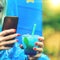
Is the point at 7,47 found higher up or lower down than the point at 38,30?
lower down

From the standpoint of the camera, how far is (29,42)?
247 cm

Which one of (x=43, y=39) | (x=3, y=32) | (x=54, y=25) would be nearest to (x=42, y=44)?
(x=43, y=39)

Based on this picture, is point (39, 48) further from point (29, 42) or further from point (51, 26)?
point (51, 26)

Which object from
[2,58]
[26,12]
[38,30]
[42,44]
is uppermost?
[26,12]

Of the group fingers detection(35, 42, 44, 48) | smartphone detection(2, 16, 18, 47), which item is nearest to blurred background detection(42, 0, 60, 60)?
fingers detection(35, 42, 44, 48)

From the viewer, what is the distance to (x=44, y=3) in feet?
8.36

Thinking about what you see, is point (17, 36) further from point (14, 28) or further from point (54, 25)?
point (54, 25)

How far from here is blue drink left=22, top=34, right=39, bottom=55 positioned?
247 cm

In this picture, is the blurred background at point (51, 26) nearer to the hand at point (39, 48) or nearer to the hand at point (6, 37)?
the hand at point (39, 48)

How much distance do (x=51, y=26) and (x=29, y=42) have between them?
0.33 meters

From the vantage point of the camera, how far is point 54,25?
2568mm

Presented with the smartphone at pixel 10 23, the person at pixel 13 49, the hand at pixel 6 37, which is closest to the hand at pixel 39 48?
the person at pixel 13 49

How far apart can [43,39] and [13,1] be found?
563 millimetres

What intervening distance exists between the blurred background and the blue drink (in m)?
0.14
